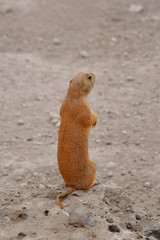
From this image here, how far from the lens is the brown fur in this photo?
396 cm

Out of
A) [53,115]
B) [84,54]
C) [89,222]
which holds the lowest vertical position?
[53,115]

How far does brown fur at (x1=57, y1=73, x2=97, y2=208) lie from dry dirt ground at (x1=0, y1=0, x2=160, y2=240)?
218 mm

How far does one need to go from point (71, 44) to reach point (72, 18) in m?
1.79

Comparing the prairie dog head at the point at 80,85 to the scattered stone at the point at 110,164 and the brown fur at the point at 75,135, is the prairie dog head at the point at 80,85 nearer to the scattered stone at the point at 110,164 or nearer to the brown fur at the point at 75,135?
the brown fur at the point at 75,135

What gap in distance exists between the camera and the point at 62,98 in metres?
8.79

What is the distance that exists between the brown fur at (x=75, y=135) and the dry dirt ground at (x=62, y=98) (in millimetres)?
218

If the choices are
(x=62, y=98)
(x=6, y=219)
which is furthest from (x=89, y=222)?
(x=62, y=98)

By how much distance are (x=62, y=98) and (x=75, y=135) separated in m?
4.87

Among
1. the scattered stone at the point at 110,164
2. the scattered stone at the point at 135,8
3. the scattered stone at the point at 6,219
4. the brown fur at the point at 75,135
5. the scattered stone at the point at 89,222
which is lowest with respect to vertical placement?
the scattered stone at the point at 110,164

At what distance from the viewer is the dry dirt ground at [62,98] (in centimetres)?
389

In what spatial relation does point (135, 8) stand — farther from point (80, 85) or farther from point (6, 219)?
point (6, 219)

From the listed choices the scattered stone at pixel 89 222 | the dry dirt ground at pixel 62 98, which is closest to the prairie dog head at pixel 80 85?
the dry dirt ground at pixel 62 98

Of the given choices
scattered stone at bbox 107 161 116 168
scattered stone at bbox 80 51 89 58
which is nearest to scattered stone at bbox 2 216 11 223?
scattered stone at bbox 107 161 116 168

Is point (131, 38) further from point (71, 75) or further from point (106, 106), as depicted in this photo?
point (106, 106)
